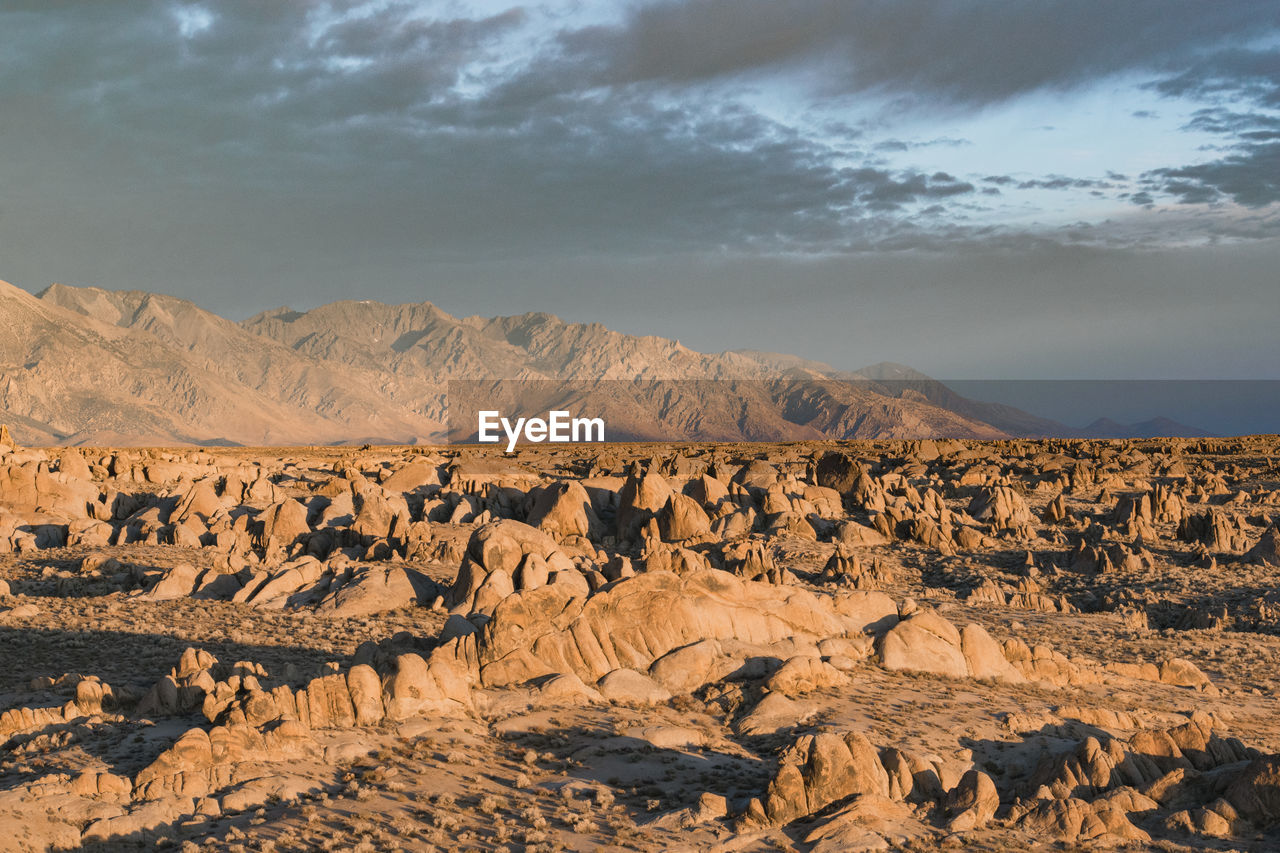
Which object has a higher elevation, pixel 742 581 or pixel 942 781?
pixel 742 581

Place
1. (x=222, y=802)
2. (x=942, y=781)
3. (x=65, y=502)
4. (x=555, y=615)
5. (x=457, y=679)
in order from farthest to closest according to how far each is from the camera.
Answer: (x=65, y=502) < (x=555, y=615) < (x=457, y=679) < (x=942, y=781) < (x=222, y=802)

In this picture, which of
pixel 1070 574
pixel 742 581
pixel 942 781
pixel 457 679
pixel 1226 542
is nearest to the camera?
pixel 942 781

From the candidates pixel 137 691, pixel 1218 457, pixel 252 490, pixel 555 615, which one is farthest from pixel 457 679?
pixel 1218 457

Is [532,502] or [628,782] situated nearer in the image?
[628,782]

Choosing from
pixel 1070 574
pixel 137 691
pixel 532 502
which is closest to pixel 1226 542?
pixel 1070 574

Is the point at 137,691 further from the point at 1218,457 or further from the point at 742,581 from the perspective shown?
the point at 1218,457

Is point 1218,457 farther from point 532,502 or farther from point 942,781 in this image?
point 942,781
